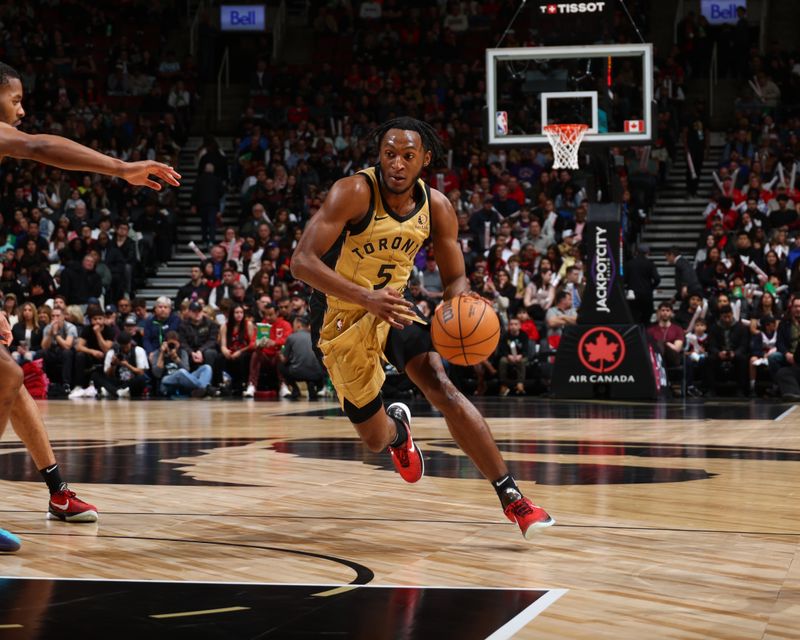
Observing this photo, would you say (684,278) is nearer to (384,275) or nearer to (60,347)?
(60,347)

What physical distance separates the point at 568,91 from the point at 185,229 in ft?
30.8

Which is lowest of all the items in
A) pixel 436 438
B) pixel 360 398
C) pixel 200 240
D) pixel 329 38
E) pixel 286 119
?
pixel 436 438

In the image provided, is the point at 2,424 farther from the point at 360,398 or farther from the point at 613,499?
the point at 613,499

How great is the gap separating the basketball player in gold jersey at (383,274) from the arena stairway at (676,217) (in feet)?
42.4

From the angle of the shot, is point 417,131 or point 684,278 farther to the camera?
point 684,278

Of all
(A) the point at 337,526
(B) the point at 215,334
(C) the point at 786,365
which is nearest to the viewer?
(A) the point at 337,526

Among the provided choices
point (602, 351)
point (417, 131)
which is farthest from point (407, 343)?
point (602, 351)

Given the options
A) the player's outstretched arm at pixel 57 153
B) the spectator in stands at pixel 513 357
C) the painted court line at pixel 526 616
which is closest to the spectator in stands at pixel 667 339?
the spectator in stands at pixel 513 357

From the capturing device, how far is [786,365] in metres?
13.9

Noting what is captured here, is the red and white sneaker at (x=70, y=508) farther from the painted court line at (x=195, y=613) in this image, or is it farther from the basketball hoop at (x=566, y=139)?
the basketball hoop at (x=566, y=139)

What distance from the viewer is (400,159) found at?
4.93 metres

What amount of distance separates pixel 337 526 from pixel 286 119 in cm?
1767

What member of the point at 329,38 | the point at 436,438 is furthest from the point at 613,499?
the point at 329,38

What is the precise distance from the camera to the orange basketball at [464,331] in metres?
4.78
